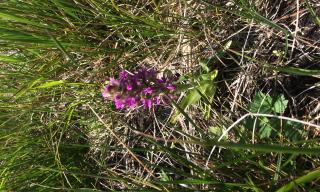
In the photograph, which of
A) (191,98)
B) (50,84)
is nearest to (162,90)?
(191,98)

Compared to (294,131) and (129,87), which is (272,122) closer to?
(294,131)

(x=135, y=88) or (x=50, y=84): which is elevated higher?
(x=135, y=88)

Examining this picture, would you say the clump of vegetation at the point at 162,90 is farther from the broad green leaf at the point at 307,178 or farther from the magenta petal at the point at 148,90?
the broad green leaf at the point at 307,178

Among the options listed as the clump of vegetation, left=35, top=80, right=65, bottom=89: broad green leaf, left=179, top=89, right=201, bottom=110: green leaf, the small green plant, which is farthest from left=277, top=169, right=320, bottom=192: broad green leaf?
left=35, top=80, right=65, bottom=89: broad green leaf

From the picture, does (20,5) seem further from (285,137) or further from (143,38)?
(285,137)

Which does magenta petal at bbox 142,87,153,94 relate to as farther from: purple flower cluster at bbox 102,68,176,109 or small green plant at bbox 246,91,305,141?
small green plant at bbox 246,91,305,141

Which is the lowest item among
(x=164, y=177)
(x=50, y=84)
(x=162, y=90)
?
(x=164, y=177)
